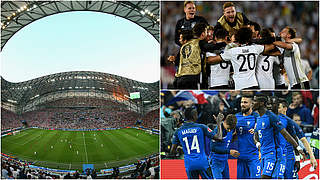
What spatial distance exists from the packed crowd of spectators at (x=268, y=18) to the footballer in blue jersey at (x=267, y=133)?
93 centimetres

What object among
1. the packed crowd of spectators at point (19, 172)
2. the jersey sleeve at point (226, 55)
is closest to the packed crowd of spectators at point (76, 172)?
the packed crowd of spectators at point (19, 172)

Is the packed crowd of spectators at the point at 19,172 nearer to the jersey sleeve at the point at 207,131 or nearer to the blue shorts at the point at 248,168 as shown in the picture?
the jersey sleeve at the point at 207,131

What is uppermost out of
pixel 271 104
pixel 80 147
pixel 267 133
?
pixel 271 104

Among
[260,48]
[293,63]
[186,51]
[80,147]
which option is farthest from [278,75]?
[80,147]

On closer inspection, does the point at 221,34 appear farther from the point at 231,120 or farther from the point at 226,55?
the point at 231,120

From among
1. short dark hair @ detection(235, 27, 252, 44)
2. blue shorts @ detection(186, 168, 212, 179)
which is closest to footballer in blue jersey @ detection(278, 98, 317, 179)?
short dark hair @ detection(235, 27, 252, 44)

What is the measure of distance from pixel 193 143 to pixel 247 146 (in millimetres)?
779

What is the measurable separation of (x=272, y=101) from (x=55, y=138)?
5225 mm

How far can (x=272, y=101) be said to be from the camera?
116 inches

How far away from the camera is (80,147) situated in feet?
16.8

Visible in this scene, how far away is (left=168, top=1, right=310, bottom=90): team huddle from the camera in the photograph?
8.83 feet

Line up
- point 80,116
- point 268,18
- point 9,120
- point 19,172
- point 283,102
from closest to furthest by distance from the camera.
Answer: point 283,102
point 268,18
point 19,172
point 9,120
point 80,116

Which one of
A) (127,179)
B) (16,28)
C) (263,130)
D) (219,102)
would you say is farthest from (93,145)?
(263,130)

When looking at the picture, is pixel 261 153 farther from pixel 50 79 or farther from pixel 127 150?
pixel 50 79
